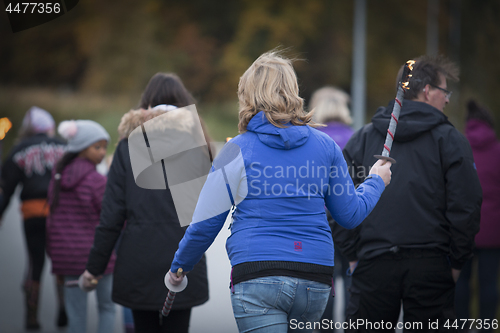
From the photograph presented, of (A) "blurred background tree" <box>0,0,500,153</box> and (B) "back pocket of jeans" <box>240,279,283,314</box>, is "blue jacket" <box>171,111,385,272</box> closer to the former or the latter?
(B) "back pocket of jeans" <box>240,279,283,314</box>

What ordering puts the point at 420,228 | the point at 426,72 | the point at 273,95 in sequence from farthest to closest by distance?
the point at 426,72, the point at 420,228, the point at 273,95

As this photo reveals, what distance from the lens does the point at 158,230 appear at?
324cm

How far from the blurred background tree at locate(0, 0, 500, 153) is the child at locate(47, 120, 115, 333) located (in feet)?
40.7

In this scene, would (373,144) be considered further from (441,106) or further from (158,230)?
(158,230)

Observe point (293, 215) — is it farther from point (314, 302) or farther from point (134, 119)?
point (134, 119)

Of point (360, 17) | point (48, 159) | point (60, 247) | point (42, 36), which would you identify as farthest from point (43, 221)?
point (42, 36)

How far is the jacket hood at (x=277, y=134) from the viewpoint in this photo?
2348 mm

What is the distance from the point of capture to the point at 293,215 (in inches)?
A: 91.7

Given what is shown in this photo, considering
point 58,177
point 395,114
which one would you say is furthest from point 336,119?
point 58,177

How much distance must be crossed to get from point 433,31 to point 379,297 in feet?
61.5

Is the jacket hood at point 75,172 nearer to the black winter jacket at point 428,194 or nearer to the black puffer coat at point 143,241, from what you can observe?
the black puffer coat at point 143,241

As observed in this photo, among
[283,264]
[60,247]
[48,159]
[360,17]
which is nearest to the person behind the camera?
[283,264]

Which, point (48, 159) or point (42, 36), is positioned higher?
point (42, 36)

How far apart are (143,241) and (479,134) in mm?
3305
